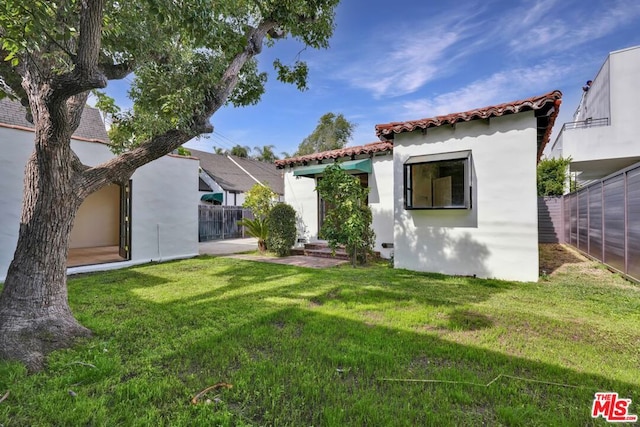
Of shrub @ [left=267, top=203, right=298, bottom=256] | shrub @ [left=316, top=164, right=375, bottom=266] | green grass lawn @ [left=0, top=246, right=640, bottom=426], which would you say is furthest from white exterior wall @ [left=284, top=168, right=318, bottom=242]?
green grass lawn @ [left=0, top=246, right=640, bottom=426]

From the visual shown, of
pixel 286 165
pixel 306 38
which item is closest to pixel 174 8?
pixel 306 38

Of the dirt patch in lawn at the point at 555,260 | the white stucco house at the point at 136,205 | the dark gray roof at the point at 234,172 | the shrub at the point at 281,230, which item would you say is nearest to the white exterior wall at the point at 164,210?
the white stucco house at the point at 136,205

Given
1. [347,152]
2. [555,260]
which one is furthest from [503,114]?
[555,260]

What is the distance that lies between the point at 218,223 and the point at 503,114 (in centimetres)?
2266

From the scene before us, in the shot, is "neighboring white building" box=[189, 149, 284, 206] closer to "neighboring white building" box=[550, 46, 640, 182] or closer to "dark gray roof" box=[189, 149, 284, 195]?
"dark gray roof" box=[189, 149, 284, 195]

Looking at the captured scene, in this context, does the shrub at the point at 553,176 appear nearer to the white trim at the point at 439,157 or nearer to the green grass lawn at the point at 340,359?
the green grass lawn at the point at 340,359

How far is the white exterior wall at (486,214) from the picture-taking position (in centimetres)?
824

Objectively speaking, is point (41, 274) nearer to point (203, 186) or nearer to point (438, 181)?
point (438, 181)

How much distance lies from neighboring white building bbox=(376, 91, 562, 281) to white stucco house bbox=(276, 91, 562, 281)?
25 millimetres

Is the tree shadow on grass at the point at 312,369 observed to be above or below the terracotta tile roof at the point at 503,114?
below

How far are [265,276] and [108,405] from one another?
640cm

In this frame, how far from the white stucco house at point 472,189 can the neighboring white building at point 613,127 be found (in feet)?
39.7

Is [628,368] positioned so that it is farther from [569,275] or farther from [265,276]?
[265,276]

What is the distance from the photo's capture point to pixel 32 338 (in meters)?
4.19
